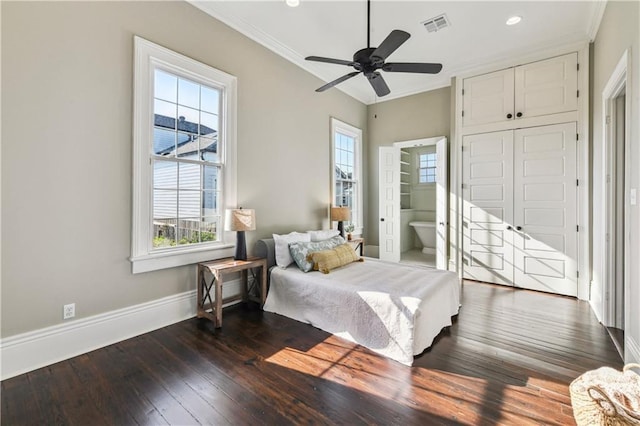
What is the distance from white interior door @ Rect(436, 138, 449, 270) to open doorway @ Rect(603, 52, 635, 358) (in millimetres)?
2084

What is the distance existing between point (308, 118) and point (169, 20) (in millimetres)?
2199

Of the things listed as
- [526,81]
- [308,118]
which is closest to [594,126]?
[526,81]

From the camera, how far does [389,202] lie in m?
5.45

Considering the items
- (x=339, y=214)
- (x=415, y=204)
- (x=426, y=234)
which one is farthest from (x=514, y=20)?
(x=415, y=204)

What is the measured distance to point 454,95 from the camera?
4.73 metres

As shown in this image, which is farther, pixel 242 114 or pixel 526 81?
pixel 526 81

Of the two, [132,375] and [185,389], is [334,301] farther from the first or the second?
[132,375]

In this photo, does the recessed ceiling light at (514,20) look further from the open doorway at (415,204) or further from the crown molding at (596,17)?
the open doorway at (415,204)

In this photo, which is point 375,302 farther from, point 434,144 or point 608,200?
point 434,144

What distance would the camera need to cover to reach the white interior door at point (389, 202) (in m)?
5.39

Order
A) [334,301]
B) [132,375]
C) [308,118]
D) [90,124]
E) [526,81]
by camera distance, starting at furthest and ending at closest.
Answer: [308,118]
[526,81]
[334,301]
[90,124]
[132,375]

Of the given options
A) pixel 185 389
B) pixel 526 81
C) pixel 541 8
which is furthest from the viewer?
pixel 526 81

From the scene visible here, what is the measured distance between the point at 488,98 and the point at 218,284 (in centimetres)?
459

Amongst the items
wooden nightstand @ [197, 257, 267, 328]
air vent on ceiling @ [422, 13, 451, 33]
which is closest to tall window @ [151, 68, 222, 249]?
wooden nightstand @ [197, 257, 267, 328]
